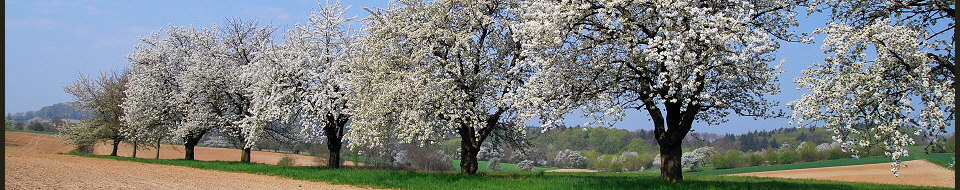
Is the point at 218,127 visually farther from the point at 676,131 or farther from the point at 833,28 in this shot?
the point at 833,28

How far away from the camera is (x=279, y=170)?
30.2 metres

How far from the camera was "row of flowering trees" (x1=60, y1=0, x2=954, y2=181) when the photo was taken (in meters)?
13.7

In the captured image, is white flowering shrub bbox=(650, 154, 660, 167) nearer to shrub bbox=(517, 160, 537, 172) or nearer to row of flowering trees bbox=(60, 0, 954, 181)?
shrub bbox=(517, 160, 537, 172)

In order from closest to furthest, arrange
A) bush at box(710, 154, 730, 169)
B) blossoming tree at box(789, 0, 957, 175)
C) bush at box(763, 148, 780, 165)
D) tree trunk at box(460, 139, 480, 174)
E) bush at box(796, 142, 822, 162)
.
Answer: blossoming tree at box(789, 0, 957, 175), tree trunk at box(460, 139, 480, 174), bush at box(796, 142, 822, 162), bush at box(710, 154, 730, 169), bush at box(763, 148, 780, 165)

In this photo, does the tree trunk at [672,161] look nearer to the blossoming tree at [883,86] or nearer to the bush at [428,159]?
the blossoming tree at [883,86]

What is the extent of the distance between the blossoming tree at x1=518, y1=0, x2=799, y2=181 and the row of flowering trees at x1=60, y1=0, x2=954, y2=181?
0.06 m

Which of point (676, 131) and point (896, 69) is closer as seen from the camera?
point (896, 69)

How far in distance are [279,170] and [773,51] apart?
22068mm

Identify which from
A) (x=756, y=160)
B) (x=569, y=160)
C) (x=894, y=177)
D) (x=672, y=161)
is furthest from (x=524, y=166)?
(x=672, y=161)

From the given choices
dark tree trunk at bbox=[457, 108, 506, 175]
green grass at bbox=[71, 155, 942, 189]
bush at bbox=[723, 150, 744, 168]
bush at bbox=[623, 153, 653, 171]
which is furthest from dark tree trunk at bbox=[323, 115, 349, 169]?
bush at bbox=[723, 150, 744, 168]

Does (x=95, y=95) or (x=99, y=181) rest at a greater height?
(x=95, y=95)

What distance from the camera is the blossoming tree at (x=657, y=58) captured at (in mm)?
16625

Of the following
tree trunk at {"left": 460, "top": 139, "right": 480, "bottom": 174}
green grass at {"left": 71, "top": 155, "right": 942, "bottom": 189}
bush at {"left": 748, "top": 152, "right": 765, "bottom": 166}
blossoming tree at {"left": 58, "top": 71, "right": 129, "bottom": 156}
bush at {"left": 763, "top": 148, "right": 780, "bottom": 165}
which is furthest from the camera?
bush at {"left": 748, "top": 152, "right": 765, "bottom": 166}

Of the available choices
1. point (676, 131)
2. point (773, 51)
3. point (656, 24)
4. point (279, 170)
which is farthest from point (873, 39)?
point (279, 170)
